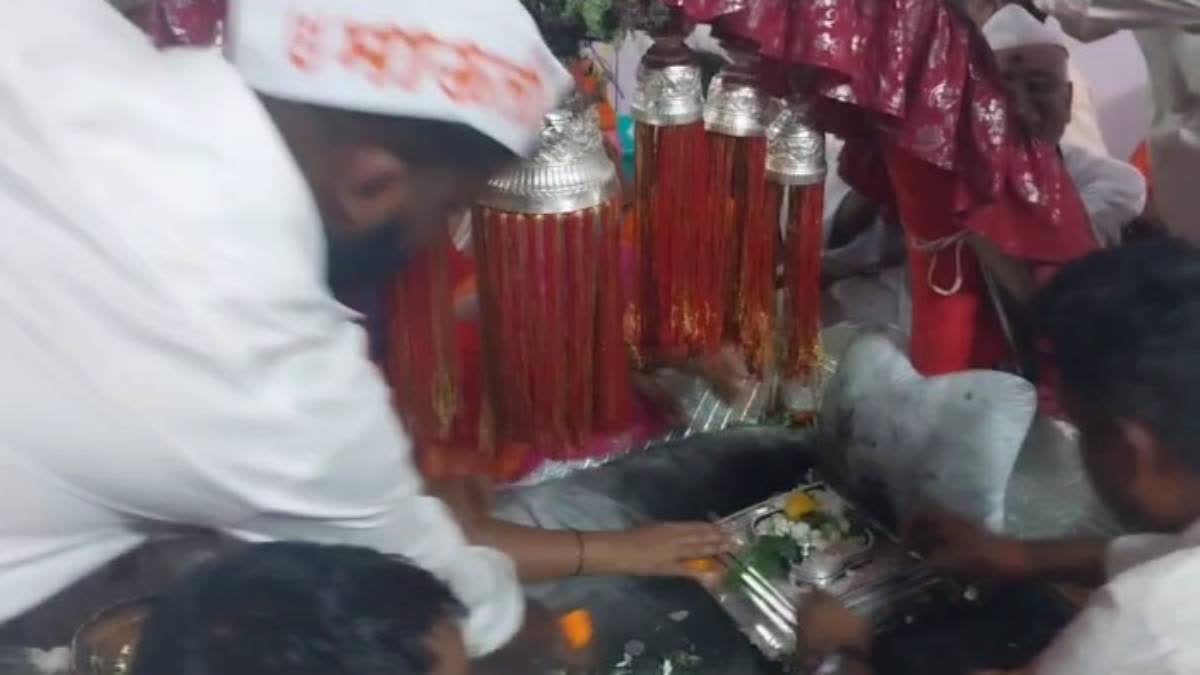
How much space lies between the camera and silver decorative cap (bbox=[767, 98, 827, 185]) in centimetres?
79

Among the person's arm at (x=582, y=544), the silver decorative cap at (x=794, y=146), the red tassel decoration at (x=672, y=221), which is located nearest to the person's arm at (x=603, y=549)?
the person's arm at (x=582, y=544)

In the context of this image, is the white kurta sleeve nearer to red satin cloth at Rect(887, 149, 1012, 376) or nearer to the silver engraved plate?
red satin cloth at Rect(887, 149, 1012, 376)

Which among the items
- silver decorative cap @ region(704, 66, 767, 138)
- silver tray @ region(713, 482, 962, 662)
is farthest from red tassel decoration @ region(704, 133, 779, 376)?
silver tray @ region(713, 482, 962, 662)

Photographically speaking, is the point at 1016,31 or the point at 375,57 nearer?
the point at 375,57

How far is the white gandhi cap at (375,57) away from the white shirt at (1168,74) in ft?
1.29

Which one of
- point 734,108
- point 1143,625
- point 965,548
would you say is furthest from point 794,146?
point 1143,625

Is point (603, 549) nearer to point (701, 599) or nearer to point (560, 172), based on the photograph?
point (701, 599)

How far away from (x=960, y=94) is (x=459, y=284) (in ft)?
1.03

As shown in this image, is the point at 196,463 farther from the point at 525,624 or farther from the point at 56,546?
the point at 525,624

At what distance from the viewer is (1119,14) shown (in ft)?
2.30

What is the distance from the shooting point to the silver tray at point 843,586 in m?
0.77

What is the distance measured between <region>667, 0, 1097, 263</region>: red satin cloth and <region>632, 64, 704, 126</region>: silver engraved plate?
0.19ft

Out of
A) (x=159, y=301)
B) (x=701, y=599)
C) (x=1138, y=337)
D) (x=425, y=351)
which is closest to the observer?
(x=159, y=301)

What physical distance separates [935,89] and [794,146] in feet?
0.35
